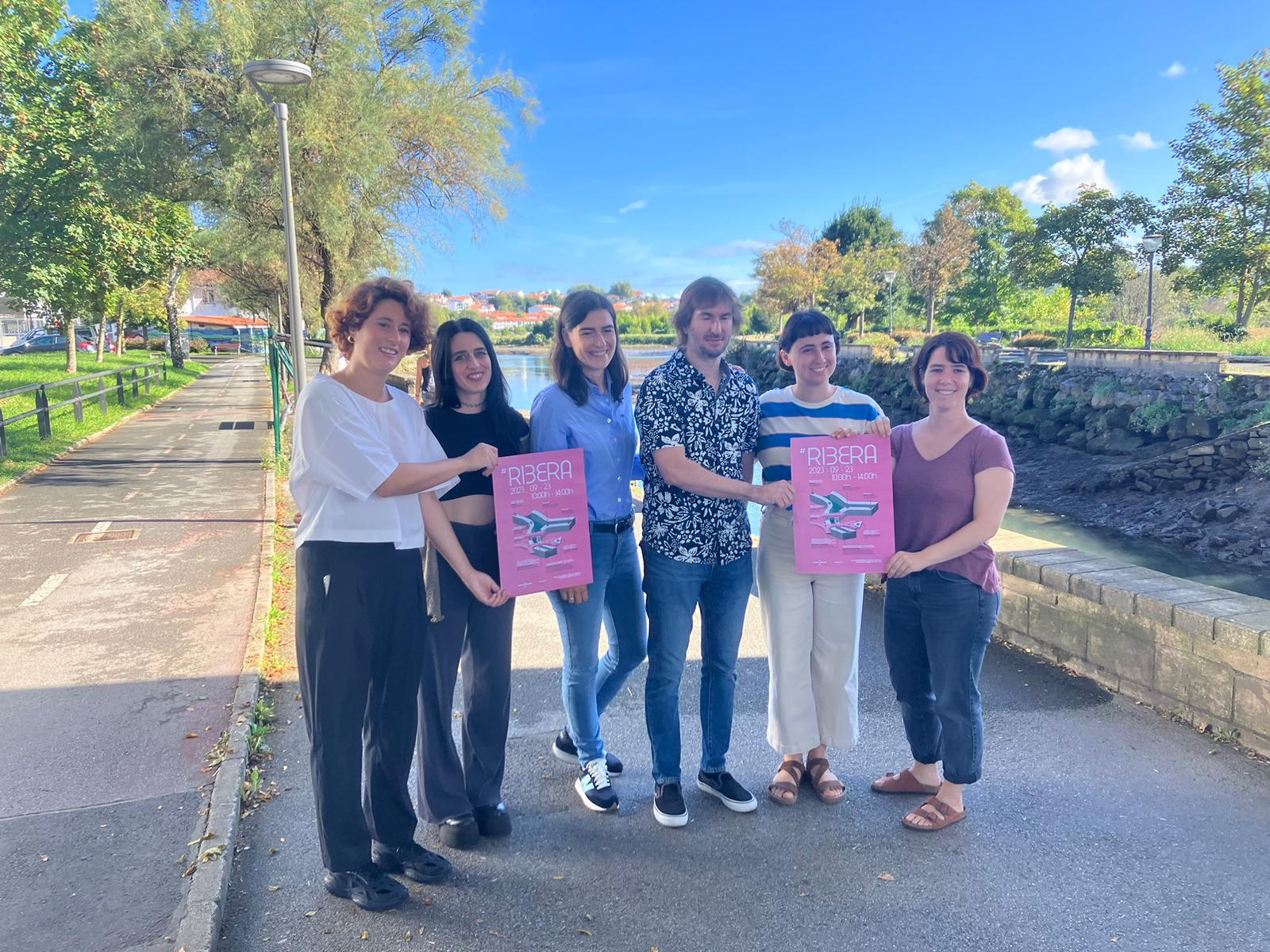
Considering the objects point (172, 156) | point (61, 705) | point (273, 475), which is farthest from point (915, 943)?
point (172, 156)

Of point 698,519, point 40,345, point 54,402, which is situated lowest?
point 54,402

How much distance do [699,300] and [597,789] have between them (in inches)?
80.3

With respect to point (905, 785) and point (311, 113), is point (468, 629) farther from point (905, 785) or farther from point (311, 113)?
point (311, 113)

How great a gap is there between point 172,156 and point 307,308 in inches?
262

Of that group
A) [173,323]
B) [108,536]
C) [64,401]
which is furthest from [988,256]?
[108,536]

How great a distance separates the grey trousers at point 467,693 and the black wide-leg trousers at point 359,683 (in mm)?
133

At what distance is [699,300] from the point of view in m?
3.21

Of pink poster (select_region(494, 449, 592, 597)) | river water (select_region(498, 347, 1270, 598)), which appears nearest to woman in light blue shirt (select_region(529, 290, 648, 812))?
pink poster (select_region(494, 449, 592, 597))

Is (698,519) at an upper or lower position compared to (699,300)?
lower

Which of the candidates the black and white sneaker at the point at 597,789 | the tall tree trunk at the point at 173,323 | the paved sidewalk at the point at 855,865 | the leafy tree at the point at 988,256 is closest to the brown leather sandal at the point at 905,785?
the paved sidewalk at the point at 855,865

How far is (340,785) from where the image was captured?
2.83 metres

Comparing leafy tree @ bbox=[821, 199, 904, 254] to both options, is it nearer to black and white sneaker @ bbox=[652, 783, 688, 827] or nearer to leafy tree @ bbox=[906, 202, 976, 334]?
leafy tree @ bbox=[906, 202, 976, 334]

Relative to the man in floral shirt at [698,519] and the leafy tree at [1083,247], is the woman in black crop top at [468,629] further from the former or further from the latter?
the leafy tree at [1083,247]

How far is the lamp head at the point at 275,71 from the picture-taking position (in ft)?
33.2
